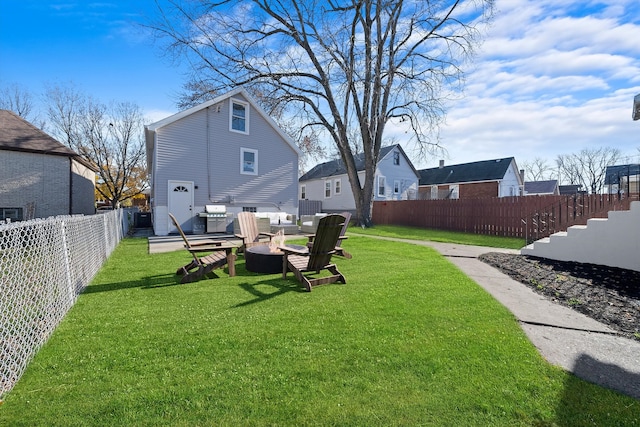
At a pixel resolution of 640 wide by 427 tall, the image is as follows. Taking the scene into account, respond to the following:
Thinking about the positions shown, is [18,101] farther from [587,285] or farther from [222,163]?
[587,285]

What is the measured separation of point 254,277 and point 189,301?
5.23 feet

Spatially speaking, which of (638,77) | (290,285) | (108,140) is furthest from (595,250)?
(108,140)

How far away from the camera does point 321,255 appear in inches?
207

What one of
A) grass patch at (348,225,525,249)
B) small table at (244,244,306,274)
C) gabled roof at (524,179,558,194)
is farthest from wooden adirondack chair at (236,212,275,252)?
gabled roof at (524,179,558,194)

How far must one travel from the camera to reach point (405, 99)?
17344 millimetres

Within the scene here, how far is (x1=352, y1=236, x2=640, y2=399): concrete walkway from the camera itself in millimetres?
2492

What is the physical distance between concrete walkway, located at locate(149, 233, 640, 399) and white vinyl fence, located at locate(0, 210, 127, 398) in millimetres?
4610

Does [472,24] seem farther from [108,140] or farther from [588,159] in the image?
[588,159]

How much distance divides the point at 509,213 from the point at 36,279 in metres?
16.0

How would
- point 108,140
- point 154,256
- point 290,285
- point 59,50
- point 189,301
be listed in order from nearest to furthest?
1. point 189,301
2. point 290,285
3. point 154,256
4. point 59,50
5. point 108,140

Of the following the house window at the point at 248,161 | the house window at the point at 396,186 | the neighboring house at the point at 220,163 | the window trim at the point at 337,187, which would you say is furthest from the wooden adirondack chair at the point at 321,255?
the house window at the point at 396,186

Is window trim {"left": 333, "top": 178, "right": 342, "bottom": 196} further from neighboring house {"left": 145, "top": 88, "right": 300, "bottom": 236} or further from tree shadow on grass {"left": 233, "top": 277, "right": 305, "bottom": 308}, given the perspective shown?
tree shadow on grass {"left": 233, "top": 277, "right": 305, "bottom": 308}

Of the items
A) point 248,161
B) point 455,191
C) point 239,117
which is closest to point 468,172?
point 455,191

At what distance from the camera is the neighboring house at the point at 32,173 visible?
46.0 ft
